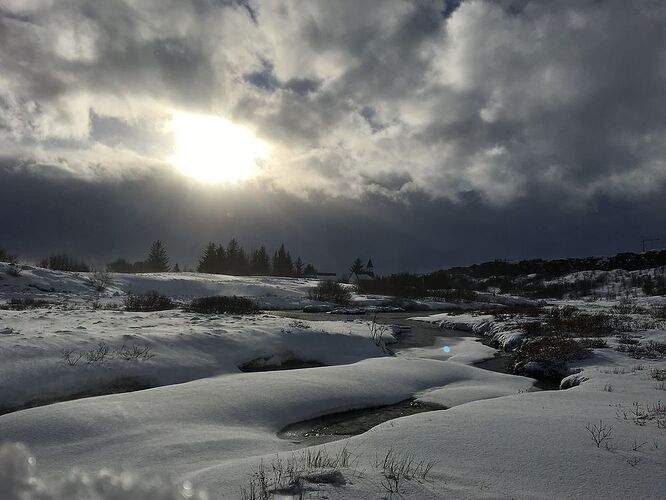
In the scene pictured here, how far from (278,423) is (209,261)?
89133 millimetres

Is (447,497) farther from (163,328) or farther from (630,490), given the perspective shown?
(163,328)

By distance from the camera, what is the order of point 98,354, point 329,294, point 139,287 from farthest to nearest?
point 329,294
point 139,287
point 98,354

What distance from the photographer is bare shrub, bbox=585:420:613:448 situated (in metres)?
5.99

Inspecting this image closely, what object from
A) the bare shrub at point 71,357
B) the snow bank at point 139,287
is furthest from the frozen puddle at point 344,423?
the snow bank at point 139,287

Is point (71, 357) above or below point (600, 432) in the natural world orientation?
above

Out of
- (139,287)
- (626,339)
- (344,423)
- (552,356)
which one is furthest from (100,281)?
(626,339)

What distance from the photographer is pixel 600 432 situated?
638 centimetres

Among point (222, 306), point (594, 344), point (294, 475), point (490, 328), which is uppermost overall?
point (222, 306)

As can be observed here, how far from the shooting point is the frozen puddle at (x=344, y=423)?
782 centimetres

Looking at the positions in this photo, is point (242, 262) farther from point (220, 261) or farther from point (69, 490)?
point (69, 490)

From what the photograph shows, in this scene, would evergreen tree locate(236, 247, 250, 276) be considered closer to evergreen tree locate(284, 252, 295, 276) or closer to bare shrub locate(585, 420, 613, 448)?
evergreen tree locate(284, 252, 295, 276)

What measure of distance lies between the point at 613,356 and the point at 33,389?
1933cm

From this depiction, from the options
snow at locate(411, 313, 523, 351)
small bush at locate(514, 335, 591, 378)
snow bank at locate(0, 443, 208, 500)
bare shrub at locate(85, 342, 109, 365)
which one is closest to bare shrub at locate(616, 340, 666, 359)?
small bush at locate(514, 335, 591, 378)

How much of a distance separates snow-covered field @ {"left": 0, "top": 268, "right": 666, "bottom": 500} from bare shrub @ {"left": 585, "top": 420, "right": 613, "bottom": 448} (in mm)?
40
